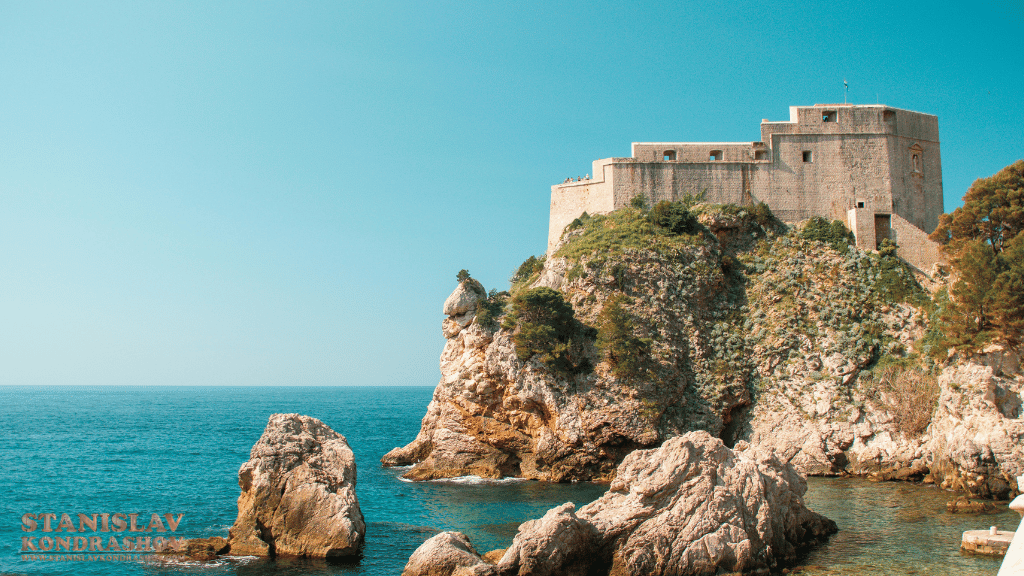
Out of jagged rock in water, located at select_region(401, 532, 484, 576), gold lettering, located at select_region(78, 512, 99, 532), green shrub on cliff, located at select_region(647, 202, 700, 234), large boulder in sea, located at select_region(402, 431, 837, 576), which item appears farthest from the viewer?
green shrub on cliff, located at select_region(647, 202, 700, 234)

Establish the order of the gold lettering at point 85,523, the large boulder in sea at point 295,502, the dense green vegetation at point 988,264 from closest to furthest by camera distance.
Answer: the large boulder in sea at point 295,502 < the gold lettering at point 85,523 < the dense green vegetation at point 988,264

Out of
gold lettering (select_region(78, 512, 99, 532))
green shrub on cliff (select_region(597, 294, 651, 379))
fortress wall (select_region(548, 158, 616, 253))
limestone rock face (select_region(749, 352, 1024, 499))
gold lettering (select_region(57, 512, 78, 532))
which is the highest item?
fortress wall (select_region(548, 158, 616, 253))

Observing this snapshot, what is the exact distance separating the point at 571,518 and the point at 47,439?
55.6 m

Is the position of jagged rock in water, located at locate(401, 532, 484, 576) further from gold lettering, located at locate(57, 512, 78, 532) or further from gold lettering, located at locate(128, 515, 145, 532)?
gold lettering, located at locate(57, 512, 78, 532)

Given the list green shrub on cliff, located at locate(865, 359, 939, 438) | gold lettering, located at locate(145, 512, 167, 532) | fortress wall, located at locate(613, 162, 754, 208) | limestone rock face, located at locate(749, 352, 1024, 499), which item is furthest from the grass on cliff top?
gold lettering, located at locate(145, 512, 167, 532)

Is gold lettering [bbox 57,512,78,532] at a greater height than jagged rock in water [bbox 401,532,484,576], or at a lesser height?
lesser

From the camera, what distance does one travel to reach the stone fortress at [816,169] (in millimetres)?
43375

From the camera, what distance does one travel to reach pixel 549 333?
117 feet

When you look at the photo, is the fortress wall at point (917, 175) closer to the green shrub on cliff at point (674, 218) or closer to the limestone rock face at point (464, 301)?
the green shrub on cliff at point (674, 218)

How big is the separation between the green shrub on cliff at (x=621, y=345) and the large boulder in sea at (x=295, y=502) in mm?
16784

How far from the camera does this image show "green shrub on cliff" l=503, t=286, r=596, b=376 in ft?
117

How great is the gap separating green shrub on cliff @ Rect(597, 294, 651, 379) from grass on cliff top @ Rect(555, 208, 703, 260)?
191 inches

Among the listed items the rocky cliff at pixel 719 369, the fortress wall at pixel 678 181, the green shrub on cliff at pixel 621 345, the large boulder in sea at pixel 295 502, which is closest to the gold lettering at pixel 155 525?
the large boulder in sea at pixel 295 502

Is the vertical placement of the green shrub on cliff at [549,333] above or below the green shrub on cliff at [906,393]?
above
